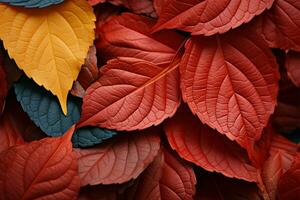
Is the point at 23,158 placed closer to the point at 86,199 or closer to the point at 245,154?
the point at 86,199

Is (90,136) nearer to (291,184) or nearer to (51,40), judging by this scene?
(51,40)

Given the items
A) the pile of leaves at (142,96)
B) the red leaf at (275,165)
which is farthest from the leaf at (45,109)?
the red leaf at (275,165)

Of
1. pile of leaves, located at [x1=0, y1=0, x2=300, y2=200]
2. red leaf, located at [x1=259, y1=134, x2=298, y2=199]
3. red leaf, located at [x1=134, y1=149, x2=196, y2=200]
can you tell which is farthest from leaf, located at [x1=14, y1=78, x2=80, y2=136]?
red leaf, located at [x1=259, y1=134, x2=298, y2=199]

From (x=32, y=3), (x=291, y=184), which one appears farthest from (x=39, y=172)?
(x=291, y=184)

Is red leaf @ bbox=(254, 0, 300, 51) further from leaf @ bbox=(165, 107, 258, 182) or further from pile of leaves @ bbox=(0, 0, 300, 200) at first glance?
leaf @ bbox=(165, 107, 258, 182)


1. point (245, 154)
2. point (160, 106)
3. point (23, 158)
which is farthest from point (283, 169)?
point (23, 158)
